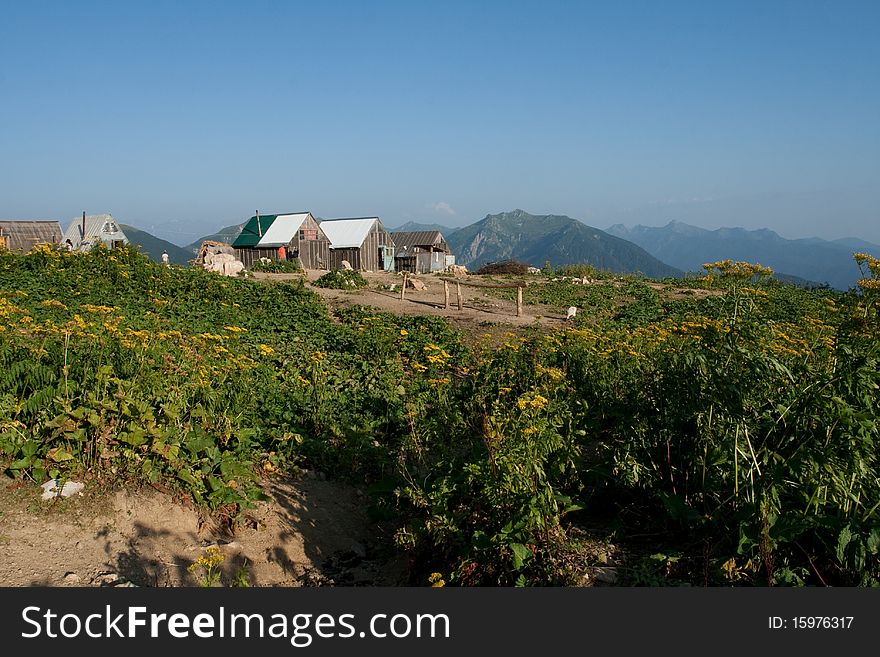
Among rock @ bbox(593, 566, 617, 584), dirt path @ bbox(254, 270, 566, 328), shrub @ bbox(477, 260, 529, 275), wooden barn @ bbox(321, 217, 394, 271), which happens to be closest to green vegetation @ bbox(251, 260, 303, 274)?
dirt path @ bbox(254, 270, 566, 328)

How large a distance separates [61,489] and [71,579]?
0.93 metres

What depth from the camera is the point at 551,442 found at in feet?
13.1

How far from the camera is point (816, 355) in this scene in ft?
16.5

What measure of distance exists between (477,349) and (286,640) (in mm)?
8072

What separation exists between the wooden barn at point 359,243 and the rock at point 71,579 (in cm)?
3376

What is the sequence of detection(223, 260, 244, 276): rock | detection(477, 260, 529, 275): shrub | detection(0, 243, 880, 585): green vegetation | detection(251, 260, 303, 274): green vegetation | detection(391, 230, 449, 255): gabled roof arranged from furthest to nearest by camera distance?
1. detection(391, 230, 449, 255): gabled roof
2. detection(477, 260, 529, 275): shrub
3. detection(251, 260, 303, 274): green vegetation
4. detection(223, 260, 244, 276): rock
5. detection(0, 243, 880, 585): green vegetation

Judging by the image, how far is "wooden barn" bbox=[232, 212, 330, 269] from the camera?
36375 mm

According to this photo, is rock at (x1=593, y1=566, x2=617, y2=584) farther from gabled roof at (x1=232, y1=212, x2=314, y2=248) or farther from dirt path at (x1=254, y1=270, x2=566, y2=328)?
gabled roof at (x1=232, y1=212, x2=314, y2=248)

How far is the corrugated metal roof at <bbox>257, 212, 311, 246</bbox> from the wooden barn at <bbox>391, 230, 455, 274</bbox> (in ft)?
34.1

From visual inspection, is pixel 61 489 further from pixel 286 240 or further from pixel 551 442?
pixel 286 240

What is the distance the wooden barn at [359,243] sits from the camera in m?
38.0

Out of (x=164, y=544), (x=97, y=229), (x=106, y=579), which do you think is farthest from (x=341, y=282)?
(x=97, y=229)

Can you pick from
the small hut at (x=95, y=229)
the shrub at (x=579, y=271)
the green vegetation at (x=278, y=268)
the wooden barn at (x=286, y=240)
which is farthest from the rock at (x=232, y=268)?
the small hut at (x=95, y=229)

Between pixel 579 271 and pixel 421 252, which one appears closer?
pixel 579 271
